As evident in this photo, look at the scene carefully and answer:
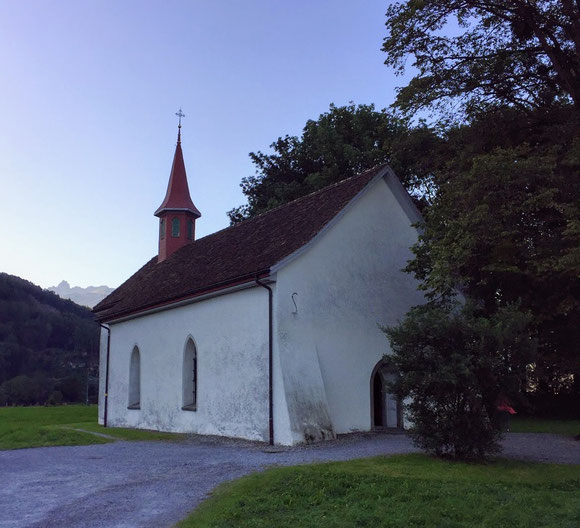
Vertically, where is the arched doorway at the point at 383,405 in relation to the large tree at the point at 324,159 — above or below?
below

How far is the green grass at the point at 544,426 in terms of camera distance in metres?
18.8

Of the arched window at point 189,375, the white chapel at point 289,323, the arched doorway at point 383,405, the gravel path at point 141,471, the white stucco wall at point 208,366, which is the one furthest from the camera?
the arched window at point 189,375

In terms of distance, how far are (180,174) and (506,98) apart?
17.7m

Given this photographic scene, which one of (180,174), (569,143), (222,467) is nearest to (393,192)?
(569,143)

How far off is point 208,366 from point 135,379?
20.8ft

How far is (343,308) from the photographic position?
55.9 ft

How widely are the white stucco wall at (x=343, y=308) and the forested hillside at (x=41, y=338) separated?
5301cm

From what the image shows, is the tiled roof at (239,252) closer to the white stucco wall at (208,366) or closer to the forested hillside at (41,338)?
the white stucco wall at (208,366)

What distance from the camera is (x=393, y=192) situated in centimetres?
1917

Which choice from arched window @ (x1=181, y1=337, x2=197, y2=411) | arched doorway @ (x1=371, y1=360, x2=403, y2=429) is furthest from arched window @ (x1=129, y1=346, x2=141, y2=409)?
arched doorway @ (x1=371, y1=360, x2=403, y2=429)

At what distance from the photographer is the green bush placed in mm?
10617

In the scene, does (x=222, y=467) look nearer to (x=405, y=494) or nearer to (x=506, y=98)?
(x=405, y=494)

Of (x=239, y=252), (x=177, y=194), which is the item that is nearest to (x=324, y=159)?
(x=177, y=194)

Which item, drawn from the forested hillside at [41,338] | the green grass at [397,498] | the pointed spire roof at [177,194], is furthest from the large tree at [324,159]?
the forested hillside at [41,338]
